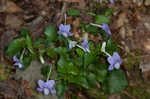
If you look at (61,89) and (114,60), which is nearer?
(114,60)

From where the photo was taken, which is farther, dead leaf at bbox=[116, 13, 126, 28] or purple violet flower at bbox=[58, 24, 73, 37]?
dead leaf at bbox=[116, 13, 126, 28]

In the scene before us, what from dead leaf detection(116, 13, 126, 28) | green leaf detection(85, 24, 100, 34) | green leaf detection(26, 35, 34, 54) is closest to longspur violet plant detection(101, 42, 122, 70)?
green leaf detection(85, 24, 100, 34)

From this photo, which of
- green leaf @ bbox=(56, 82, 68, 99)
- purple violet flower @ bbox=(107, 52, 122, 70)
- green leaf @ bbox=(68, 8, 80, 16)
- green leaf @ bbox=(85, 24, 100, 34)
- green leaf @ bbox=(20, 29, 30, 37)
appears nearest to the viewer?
purple violet flower @ bbox=(107, 52, 122, 70)

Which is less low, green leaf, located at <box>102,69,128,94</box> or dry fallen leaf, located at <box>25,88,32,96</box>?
green leaf, located at <box>102,69,128,94</box>

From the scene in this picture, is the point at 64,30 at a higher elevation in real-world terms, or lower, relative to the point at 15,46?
higher

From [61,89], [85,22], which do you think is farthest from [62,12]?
[61,89]

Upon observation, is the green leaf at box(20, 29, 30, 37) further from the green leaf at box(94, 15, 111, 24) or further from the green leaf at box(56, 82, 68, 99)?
the green leaf at box(94, 15, 111, 24)

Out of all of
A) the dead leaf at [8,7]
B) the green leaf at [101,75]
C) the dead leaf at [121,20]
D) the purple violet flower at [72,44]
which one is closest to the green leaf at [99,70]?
the green leaf at [101,75]

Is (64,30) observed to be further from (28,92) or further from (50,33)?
(28,92)
